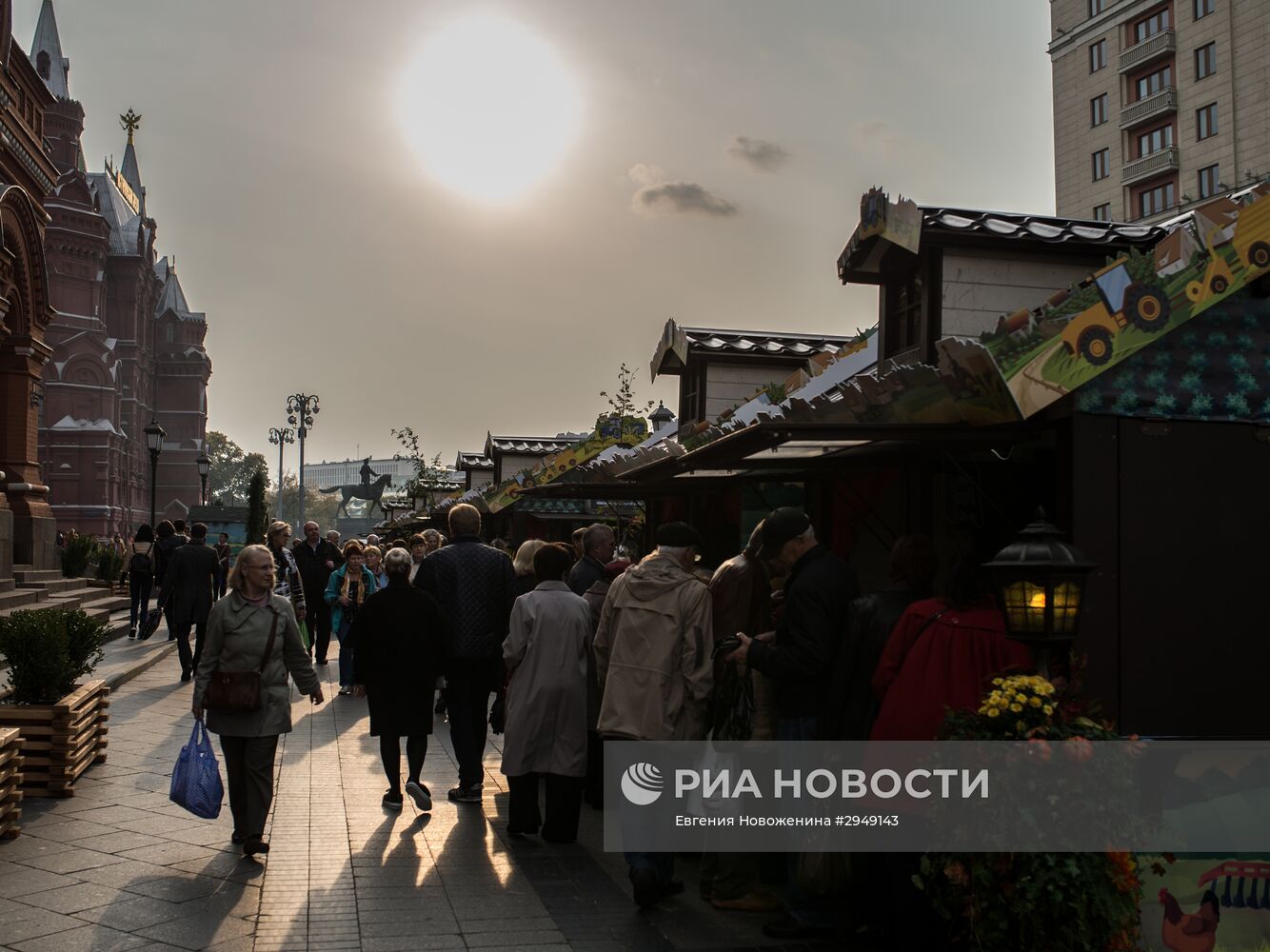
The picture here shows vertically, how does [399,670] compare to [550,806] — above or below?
above

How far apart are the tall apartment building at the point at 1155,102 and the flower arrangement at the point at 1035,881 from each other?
135 feet

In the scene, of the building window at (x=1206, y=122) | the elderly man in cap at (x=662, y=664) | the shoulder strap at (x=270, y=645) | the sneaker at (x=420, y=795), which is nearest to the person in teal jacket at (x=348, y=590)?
the sneaker at (x=420, y=795)

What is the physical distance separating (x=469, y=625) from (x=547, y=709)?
4.43 ft

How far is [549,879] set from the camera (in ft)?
21.5

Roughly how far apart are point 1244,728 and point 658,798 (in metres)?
3.14

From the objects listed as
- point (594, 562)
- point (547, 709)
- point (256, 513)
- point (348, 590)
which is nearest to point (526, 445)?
point (348, 590)

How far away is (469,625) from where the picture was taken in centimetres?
858

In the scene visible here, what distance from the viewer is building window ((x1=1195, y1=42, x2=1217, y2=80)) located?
145 feet

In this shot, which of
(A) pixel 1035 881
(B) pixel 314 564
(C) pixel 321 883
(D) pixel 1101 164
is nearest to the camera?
(A) pixel 1035 881

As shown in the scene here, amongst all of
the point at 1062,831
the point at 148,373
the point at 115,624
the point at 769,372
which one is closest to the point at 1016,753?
the point at 1062,831

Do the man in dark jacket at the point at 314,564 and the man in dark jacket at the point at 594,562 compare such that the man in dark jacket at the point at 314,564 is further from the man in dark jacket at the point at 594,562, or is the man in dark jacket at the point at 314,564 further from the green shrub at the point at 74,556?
the green shrub at the point at 74,556

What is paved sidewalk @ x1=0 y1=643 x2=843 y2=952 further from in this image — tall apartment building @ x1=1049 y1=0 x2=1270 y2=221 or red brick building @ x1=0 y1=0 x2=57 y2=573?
tall apartment building @ x1=1049 y1=0 x2=1270 y2=221

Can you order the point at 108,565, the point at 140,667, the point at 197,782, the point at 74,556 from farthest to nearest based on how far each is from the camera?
the point at 108,565
the point at 74,556
the point at 140,667
the point at 197,782

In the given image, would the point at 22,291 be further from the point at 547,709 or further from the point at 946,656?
the point at 946,656
